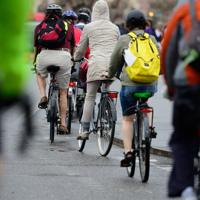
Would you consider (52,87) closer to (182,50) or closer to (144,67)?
(144,67)

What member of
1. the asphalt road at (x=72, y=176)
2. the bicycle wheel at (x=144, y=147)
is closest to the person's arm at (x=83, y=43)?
the asphalt road at (x=72, y=176)

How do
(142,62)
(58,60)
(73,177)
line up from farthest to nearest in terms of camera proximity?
1. (58,60)
2. (73,177)
3. (142,62)

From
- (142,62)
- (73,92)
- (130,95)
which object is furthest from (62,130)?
(142,62)

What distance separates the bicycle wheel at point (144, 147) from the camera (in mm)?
8906

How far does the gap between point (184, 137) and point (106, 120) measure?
5.67 m

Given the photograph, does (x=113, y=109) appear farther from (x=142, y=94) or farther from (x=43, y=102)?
(x=43, y=102)

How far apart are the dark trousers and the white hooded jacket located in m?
5.78

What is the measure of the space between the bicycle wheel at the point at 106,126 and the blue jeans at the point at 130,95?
119cm

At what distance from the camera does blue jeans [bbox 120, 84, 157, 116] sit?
29.7 ft

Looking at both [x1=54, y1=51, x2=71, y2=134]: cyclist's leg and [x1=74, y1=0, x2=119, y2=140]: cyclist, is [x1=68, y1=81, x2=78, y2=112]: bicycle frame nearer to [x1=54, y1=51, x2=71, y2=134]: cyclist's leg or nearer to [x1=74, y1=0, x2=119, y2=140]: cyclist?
[x1=54, y1=51, x2=71, y2=134]: cyclist's leg

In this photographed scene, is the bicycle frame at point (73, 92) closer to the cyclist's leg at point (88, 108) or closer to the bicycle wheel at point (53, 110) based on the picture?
the bicycle wheel at point (53, 110)

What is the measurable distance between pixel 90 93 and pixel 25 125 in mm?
7890

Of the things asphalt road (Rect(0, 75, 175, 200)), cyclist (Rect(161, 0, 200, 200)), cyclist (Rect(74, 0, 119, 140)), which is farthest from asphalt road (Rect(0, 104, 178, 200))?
cyclist (Rect(161, 0, 200, 200))

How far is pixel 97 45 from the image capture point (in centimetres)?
1125
